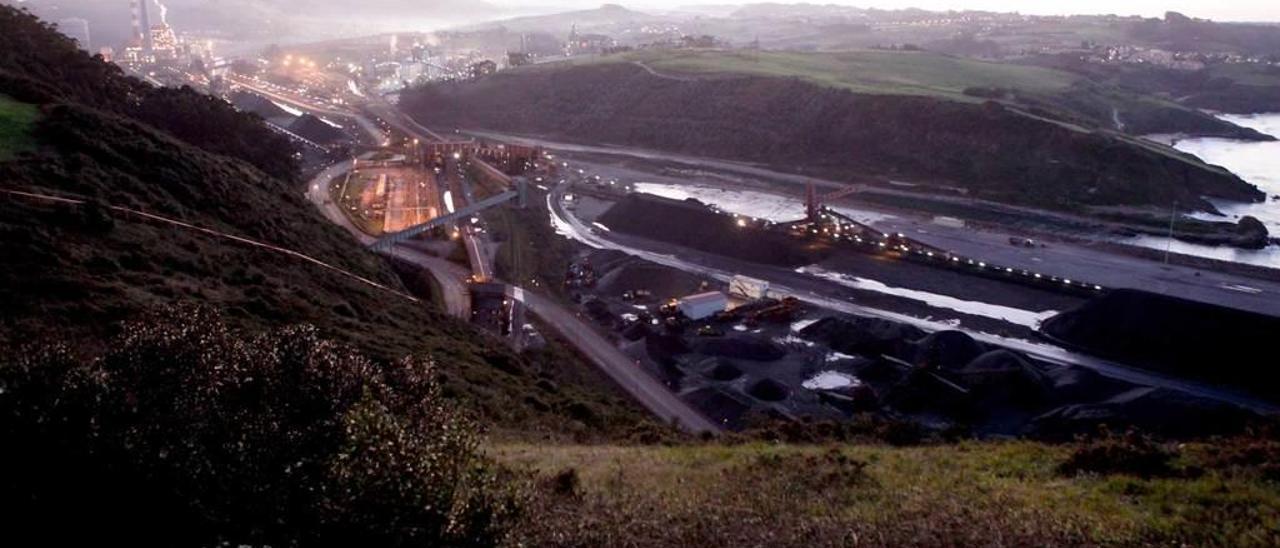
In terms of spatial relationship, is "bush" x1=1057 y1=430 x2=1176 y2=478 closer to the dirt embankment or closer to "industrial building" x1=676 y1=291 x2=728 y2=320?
"industrial building" x1=676 y1=291 x2=728 y2=320

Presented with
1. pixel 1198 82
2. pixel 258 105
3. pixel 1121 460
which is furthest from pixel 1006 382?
pixel 1198 82

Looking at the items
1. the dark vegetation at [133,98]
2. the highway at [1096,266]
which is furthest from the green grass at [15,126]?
the highway at [1096,266]

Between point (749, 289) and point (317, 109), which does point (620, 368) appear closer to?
point (749, 289)

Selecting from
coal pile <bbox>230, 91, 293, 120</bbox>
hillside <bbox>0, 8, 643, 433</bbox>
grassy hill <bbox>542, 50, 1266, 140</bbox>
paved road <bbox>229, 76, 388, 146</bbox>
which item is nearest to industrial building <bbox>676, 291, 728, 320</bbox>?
hillside <bbox>0, 8, 643, 433</bbox>

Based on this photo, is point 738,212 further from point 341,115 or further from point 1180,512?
point 341,115

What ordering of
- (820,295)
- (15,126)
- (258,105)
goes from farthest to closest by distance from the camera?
(258,105) → (820,295) → (15,126)
